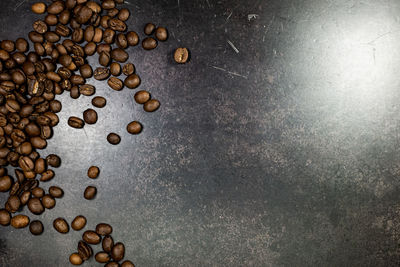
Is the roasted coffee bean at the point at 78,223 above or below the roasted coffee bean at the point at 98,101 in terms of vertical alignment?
below

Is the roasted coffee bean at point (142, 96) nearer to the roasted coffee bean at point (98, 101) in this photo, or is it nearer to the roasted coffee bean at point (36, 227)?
the roasted coffee bean at point (98, 101)

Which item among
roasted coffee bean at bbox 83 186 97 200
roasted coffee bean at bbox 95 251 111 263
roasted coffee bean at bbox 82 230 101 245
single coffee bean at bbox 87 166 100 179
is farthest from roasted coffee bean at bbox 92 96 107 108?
roasted coffee bean at bbox 95 251 111 263

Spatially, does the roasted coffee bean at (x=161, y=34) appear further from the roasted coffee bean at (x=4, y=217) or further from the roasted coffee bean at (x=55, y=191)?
the roasted coffee bean at (x=4, y=217)

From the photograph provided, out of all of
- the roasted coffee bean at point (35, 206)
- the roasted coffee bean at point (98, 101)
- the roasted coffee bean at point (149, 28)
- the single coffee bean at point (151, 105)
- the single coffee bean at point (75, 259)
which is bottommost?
the single coffee bean at point (75, 259)

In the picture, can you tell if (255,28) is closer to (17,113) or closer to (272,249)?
(272,249)

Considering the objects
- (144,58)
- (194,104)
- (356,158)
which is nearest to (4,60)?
(144,58)

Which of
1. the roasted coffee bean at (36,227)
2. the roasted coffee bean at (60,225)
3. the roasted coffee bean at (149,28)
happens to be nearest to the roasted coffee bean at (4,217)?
the roasted coffee bean at (36,227)
